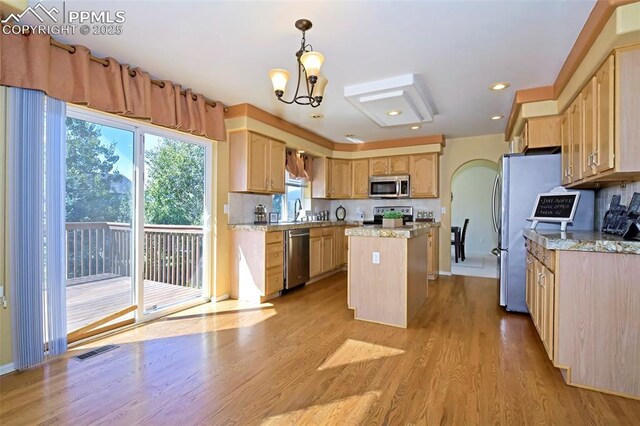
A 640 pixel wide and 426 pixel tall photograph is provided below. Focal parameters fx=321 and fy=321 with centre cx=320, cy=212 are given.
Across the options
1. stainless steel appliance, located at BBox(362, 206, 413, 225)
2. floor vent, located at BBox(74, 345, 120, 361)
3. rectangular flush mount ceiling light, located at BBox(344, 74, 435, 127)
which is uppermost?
rectangular flush mount ceiling light, located at BBox(344, 74, 435, 127)

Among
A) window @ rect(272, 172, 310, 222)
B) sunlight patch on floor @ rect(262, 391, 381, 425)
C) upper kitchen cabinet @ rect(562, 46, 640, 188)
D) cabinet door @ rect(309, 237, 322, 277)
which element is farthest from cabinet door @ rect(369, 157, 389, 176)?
sunlight patch on floor @ rect(262, 391, 381, 425)

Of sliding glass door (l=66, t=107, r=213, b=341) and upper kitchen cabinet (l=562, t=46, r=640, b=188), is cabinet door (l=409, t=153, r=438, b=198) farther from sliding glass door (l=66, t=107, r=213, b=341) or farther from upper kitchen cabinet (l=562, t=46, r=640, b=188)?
sliding glass door (l=66, t=107, r=213, b=341)

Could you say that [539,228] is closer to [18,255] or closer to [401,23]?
[401,23]

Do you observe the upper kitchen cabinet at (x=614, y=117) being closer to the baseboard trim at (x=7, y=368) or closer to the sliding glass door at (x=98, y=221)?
the sliding glass door at (x=98, y=221)

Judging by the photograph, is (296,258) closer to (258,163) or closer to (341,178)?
(258,163)

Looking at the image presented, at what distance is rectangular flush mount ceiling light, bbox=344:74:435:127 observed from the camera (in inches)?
123

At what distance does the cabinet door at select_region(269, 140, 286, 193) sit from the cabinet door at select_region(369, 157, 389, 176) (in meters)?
2.13

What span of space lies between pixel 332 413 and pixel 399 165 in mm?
4785

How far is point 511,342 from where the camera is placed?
2748mm

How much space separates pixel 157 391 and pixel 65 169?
71.5 inches

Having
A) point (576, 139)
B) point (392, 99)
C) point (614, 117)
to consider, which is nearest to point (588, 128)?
point (576, 139)

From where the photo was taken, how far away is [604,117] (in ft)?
6.89

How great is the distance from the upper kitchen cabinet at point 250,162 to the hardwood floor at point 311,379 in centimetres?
169

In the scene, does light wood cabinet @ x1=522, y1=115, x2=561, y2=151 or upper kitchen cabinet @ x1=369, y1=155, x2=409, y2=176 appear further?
upper kitchen cabinet @ x1=369, y1=155, x2=409, y2=176
